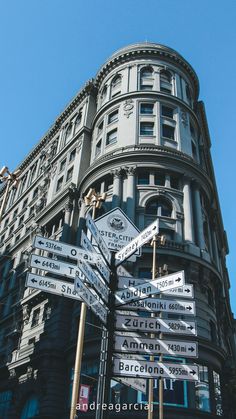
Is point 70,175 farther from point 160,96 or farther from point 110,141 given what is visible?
point 160,96

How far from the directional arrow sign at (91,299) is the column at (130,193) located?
19.8 meters

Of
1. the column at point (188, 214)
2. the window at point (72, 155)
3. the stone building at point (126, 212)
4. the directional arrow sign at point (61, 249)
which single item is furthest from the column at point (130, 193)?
the directional arrow sign at point (61, 249)

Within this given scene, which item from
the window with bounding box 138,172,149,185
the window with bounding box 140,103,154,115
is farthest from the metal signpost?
the window with bounding box 140,103,154,115

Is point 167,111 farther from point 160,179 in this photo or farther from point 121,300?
point 121,300

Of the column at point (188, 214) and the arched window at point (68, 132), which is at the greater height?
the arched window at point (68, 132)

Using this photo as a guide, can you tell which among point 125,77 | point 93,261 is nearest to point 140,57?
point 125,77

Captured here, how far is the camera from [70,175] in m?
40.1

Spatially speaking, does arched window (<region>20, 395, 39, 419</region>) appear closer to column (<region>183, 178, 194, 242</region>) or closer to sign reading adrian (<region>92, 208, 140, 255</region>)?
column (<region>183, 178, 194, 242</region>)

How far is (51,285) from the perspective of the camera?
8.39 m

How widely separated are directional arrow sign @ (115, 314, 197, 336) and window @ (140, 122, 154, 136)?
89.0ft

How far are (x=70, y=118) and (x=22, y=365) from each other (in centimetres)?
2953

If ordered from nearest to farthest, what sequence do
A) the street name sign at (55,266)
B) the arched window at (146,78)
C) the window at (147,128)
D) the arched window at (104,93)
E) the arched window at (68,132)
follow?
the street name sign at (55,266) < the window at (147,128) < the arched window at (146,78) < the arched window at (104,93) < the arched window at (68,132)

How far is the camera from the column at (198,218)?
28625mm

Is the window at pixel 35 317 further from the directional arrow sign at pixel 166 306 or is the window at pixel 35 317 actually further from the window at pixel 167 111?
the directional arrow sign at pixel 166 306
